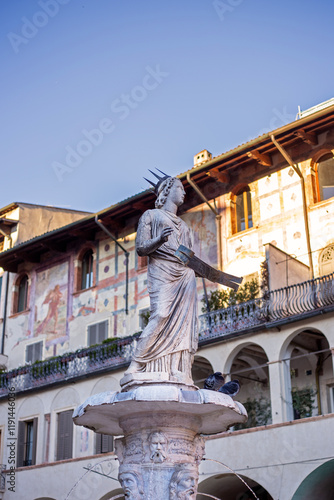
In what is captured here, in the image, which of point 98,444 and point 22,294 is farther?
point 22,294

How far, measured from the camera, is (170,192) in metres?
8.31

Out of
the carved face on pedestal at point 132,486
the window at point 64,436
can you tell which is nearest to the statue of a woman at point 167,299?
the carved face on pedestal at point 132,486

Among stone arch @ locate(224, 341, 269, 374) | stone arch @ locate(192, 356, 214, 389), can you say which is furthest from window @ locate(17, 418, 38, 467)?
stone arch @ locate(224, 341, 269, 374)

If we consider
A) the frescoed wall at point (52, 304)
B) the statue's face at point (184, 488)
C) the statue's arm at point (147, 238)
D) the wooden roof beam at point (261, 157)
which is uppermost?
the wooden roof beam at point (261, 157)

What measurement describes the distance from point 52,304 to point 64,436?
18.3 feet

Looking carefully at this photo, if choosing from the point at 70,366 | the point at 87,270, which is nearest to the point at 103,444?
the point at 70,366

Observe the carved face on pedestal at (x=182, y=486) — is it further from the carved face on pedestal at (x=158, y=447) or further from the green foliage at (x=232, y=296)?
the green foliage at (x=232, y=296)

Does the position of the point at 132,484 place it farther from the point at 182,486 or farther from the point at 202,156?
the point at 202,156

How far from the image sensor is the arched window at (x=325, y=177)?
21234 mm

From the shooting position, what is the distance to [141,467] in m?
7.17

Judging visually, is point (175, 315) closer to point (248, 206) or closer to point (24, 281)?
point (248, 206)

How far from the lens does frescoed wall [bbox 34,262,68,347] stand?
87.9 feet

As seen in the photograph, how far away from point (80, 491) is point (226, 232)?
27.7ft

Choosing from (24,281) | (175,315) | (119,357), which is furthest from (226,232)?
(175,315)
